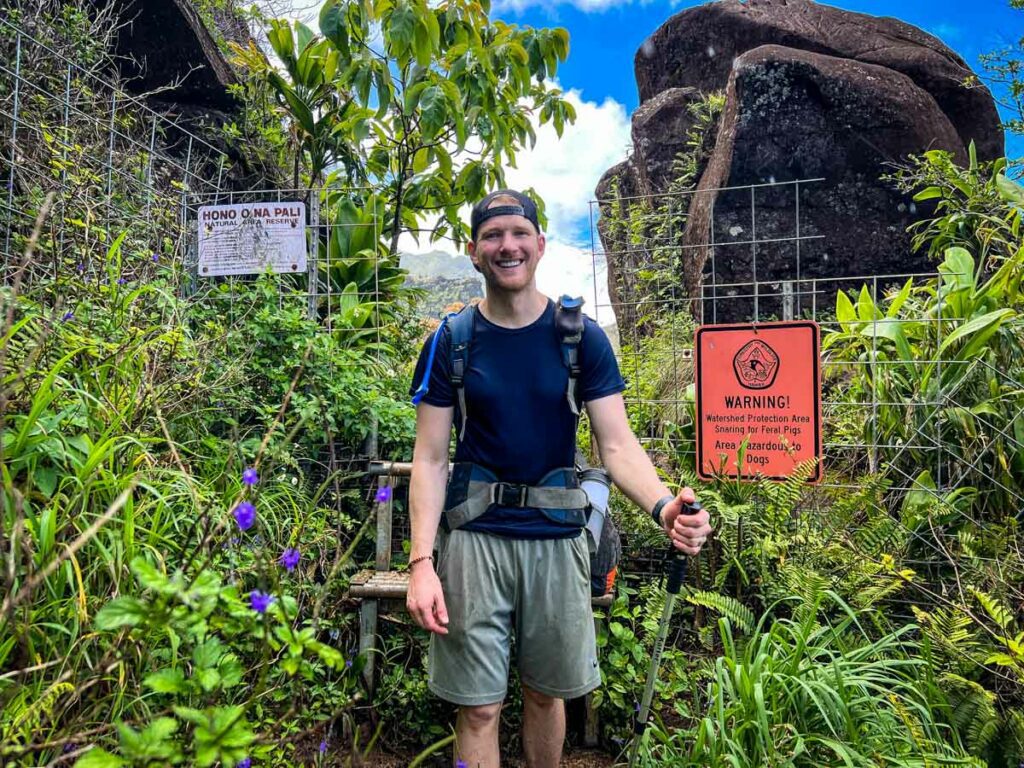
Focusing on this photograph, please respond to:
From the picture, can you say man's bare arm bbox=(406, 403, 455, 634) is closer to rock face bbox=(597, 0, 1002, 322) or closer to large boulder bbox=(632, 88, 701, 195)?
rock face bbox=(597, 0, 1002, 322)

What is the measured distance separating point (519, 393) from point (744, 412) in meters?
1.53

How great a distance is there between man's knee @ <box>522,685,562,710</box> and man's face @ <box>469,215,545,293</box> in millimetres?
1350

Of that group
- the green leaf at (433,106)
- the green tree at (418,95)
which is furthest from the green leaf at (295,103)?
the green leaf at (433,106)

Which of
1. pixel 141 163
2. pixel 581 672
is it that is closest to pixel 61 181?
pixel 141 163

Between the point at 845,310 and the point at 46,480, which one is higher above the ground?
the point at 845,310

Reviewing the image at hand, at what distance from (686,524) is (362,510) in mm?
1982

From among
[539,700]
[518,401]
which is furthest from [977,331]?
[539,700]

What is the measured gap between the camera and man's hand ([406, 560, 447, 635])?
189cm

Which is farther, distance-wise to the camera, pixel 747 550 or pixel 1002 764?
pixel 747 550

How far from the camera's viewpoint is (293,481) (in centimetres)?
295

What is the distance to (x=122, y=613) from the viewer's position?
949mm

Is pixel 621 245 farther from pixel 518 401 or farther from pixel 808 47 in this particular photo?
pixel 518 401

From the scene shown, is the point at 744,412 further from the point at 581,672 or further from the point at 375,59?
the point at 375,59

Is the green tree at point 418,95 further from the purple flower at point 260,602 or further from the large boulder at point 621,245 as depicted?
the purple flower at point 260,602
